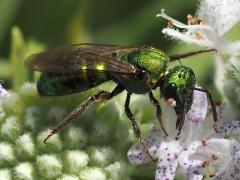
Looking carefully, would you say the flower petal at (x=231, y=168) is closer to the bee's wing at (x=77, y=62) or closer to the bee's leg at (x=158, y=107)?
the bee's leg at (x=158, y=107)

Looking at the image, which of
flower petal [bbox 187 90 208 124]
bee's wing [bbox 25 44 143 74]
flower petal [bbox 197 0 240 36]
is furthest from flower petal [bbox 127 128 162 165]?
flower petal [bbox 197 0 240 36]

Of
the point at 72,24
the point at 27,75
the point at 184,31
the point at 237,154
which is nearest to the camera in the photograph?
the point at 237,154

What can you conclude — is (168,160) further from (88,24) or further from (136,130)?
(88,24)

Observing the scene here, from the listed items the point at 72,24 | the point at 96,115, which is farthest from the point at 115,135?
the point at 72,24

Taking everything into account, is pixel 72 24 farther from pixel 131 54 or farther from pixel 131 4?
pixel 131 54

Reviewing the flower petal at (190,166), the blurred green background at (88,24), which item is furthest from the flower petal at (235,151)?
the blurred green background at (88,24)

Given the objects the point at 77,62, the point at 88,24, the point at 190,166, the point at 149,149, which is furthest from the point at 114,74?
the point at 88,24

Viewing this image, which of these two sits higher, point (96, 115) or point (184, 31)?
point (184, 31)
